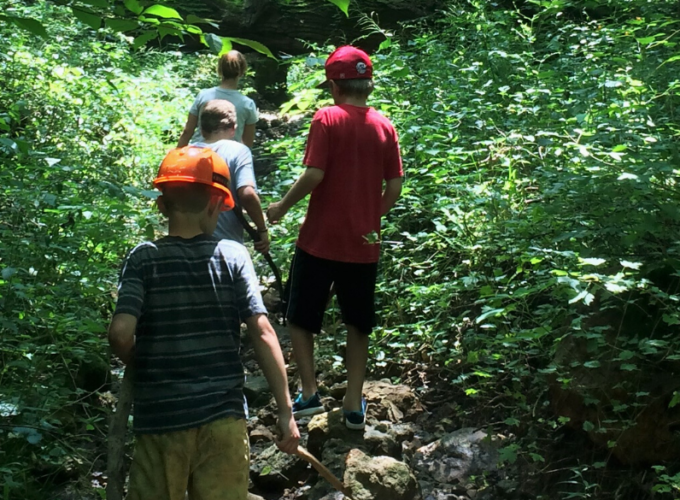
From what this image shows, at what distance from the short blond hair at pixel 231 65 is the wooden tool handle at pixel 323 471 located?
3.21m

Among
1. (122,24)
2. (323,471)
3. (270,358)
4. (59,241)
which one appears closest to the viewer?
(122,24)

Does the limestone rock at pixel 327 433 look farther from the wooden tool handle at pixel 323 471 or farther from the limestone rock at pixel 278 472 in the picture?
the wooden tool handle at pixel 323 471

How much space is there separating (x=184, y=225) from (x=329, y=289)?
1.57 m

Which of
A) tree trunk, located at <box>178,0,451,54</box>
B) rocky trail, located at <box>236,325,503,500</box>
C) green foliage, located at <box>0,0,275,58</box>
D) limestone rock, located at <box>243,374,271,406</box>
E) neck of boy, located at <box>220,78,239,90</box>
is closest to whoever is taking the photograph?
green foliage, located at <box>0,0,275,58</box>

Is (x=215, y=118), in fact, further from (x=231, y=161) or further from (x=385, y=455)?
(x=385, y=455)

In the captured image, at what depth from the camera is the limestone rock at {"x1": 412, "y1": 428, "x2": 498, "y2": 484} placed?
12.5 feet

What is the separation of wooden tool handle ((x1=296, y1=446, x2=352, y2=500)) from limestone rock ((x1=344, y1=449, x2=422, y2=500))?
0.05 meters

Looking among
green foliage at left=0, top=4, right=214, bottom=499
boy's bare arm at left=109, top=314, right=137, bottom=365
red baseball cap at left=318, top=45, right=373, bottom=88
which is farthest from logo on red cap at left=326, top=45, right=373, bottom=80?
boy's bare arm at left=109, top=314, right=137, bottom=365

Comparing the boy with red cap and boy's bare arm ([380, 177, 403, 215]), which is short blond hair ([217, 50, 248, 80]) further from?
boy's bare arm ([380, 177, 403, 215])

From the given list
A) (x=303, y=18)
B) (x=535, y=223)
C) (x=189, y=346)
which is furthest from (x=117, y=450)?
(x=303, y=18)

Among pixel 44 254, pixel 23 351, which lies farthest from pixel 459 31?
pixel 23 351

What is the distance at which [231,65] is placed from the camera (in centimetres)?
538

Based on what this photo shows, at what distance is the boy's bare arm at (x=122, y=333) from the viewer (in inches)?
92.7

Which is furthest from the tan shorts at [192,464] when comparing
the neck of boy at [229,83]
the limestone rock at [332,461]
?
the neck of boy at [229,83]
